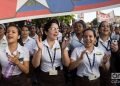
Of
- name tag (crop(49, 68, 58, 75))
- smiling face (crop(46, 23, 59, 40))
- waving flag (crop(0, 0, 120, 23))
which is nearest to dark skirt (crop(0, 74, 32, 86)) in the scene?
name tag (crop(49, 68, 58, 75))

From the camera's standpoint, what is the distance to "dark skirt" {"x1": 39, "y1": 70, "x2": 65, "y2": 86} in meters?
4.72

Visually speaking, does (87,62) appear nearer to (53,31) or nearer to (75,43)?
(53,31)

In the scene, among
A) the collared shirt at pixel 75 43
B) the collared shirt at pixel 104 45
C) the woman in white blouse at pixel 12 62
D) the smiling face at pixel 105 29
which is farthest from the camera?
the collared shirt at pixel 75 43

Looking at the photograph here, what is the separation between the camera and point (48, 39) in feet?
15.8

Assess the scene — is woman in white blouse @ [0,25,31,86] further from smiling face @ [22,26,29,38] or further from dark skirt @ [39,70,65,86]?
smiling face @ [22,26,29,38]

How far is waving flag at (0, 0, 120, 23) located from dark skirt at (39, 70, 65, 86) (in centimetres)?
92

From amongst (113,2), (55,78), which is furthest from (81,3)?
(55,78)

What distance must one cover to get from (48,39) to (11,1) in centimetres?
87

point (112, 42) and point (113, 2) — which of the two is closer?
point (113, 2)

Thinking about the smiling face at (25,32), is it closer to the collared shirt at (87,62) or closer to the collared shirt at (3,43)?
the collared shirt at (3,43)

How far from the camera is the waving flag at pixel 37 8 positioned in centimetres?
414

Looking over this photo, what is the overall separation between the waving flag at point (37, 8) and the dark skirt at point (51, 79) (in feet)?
3.03

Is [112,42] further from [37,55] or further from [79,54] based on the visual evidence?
[37,55]

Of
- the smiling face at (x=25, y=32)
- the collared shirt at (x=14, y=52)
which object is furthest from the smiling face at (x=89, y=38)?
the smiling face at (x=25, y=32)
